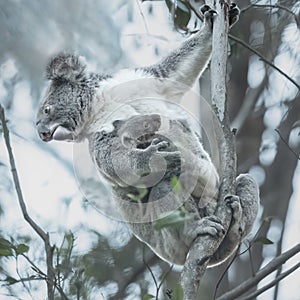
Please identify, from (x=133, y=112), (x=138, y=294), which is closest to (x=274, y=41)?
(x=138, y=294)

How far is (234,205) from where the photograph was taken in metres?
3.08

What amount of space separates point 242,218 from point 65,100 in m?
1.08

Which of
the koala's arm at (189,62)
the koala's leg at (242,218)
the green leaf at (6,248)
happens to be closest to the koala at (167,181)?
the koala's leg at (242,218)

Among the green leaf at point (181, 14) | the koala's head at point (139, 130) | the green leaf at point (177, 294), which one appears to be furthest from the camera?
the green leaf at point (181, 14)

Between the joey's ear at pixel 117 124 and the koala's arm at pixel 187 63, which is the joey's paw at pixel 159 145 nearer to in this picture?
the joey's ear at pixel 117 124

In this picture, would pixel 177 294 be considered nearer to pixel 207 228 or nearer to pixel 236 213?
pixel 207 228

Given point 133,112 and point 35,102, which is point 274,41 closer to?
point 35,102

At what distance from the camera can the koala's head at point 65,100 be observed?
372cm

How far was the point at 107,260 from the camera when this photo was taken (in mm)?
5117

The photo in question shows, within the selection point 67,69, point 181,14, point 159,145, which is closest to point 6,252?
point 159,145

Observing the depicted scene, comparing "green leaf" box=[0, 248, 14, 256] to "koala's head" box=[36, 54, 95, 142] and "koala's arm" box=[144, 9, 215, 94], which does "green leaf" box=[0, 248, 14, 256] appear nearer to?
"koala's head" box=[36, 54, 95, 142]

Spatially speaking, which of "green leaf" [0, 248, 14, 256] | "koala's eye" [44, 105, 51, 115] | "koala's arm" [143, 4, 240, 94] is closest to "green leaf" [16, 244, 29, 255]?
"green leaf" [0, 248, 14, 256]

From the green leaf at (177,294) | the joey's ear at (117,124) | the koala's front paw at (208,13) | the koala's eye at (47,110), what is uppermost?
the koala's front paw at (208,13)

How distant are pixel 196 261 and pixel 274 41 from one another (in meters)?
3.63
